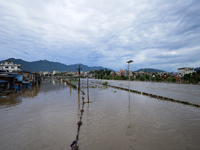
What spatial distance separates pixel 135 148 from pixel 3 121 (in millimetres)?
11083

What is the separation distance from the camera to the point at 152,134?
25.2 feet


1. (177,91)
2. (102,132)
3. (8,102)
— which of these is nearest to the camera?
(102,132)

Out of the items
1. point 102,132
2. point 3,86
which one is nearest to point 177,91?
point 102,132

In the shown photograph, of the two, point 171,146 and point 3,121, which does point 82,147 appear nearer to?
point 171,146

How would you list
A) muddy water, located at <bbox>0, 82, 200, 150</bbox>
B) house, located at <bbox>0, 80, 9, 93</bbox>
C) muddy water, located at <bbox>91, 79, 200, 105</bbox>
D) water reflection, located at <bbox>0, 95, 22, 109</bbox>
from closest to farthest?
muddy water, located at <bbox>0, 82, 200, 150</bbox> → water reflection, located at <bbox>0, 95, 22, 109</bbox> → house, located at <bbox>0, 80, 9, 93</bbox> → muddy water, located at <bbox>91, 79, 200, 105</bbox>

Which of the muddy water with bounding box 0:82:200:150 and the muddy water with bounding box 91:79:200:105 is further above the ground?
the muddy water with bounding box 0:82:200:150

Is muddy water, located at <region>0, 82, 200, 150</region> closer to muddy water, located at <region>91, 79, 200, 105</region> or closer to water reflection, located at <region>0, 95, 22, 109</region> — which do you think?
water reflection, located at <region>0, 95, 22, 109</region>

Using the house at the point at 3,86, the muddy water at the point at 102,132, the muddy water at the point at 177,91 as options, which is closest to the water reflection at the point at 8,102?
the house at the point at 3,86

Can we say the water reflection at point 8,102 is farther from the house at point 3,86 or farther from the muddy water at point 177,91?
the muddy water at point 177,91

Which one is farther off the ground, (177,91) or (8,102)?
(8,102)

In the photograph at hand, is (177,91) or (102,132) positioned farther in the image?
(177,91)

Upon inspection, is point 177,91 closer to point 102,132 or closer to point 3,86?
point 102,132

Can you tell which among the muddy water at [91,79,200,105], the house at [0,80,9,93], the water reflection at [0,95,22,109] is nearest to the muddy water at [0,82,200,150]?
the water reflection at [0,95,22,109]

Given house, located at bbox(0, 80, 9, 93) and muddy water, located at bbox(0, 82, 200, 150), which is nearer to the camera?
muddy water, located at bbox(0, 82, 200, 150)
